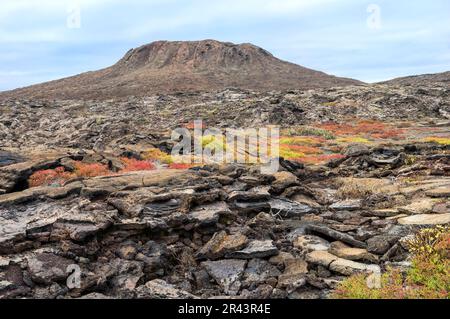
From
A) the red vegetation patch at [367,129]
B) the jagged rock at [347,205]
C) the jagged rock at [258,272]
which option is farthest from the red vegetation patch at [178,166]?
the red vegetation patch at [367,129]

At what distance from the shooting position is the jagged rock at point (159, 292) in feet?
35.2

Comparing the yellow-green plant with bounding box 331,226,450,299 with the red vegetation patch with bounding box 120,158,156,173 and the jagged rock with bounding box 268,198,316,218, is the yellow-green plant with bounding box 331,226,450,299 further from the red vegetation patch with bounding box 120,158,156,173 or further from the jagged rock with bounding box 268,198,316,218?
the red vegetation patch with bounding box 120,158,156,173

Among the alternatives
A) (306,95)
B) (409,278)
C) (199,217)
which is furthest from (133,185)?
(306,95)

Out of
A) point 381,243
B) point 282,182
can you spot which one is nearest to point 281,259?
point 381,243

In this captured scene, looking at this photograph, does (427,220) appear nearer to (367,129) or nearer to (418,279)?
(418,279)

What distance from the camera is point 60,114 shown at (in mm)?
67250

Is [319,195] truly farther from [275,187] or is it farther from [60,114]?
[60,114]

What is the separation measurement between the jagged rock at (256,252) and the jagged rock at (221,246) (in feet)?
0.58

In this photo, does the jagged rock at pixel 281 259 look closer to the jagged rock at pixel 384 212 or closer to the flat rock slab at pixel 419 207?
the jagged rock at pixel 384 212

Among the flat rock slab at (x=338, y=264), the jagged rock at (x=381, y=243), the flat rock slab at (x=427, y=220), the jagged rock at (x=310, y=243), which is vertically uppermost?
the flat rock slab at (x=427, y=220)

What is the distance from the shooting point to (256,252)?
41.4 feet

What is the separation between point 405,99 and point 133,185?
67.5 m

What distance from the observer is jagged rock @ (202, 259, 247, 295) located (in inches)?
442

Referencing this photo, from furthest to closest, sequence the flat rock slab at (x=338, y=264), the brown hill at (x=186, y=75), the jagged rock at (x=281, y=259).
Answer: the brown hill at (x=186, y=75), the jagged rock at (x=281, y=259), the flat rock slab at (x=338, y=264)
